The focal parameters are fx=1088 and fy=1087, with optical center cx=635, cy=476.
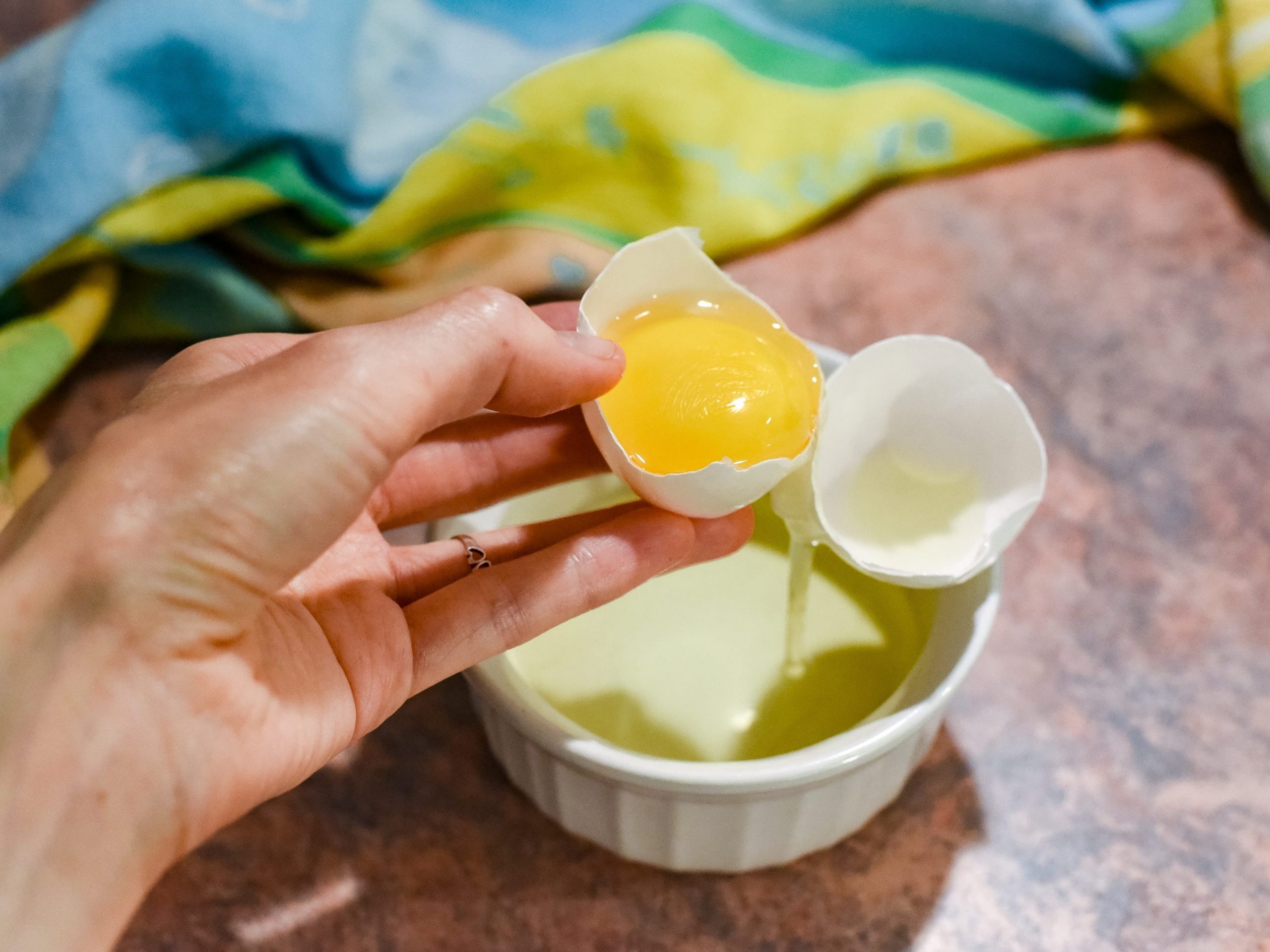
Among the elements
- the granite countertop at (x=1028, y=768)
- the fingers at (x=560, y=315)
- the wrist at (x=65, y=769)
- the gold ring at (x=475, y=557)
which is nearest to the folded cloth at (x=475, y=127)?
the granite countertop at (x=1028, y=768)

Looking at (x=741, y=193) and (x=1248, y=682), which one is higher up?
(x=741, y=193)

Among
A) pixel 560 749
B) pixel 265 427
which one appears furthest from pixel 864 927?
pixel 265 427

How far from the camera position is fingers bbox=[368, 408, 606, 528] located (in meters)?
0.77

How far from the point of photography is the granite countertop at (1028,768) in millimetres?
726

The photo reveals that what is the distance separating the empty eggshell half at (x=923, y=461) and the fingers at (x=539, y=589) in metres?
0.10

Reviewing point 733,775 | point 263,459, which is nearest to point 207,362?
point 263,459

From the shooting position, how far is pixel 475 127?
3.26ft

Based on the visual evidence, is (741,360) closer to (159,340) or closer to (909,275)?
(909,275)

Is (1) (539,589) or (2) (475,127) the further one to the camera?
(2) (475,127)

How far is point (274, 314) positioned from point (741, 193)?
454 mm

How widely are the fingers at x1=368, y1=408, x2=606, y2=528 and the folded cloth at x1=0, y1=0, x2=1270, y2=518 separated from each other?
24 cm

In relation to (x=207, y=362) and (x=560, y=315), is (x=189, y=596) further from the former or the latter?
(x=560, y=315)

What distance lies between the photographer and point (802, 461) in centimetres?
65

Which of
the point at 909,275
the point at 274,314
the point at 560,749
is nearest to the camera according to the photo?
the point at 560,749
